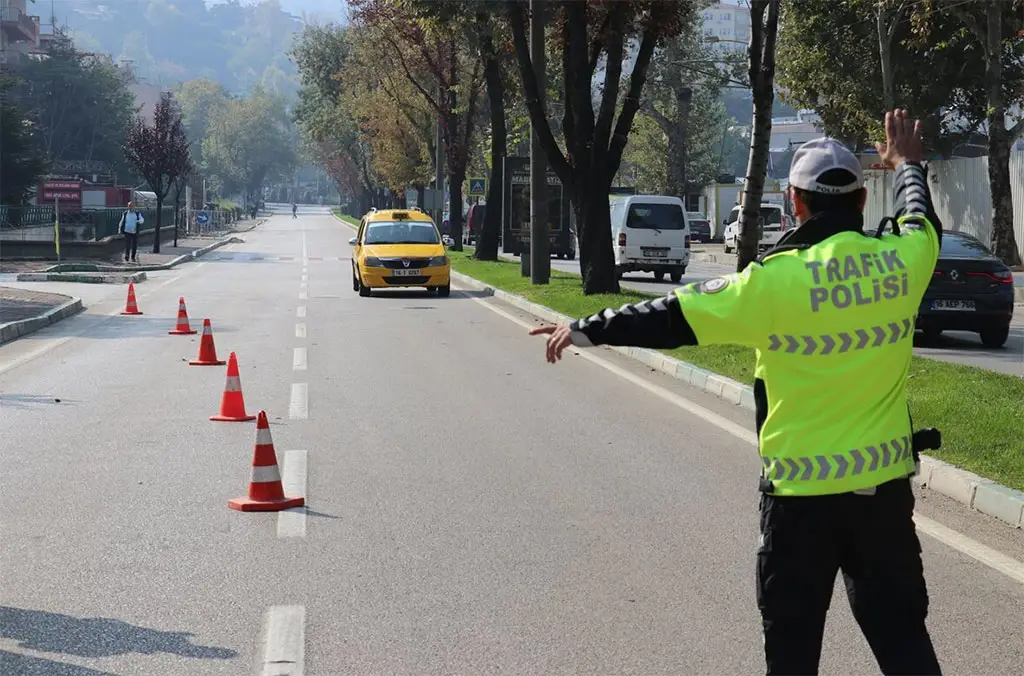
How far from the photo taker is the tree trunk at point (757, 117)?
799 inches

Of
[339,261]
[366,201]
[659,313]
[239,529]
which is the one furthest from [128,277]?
[366,201]

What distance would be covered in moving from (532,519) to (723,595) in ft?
5.82

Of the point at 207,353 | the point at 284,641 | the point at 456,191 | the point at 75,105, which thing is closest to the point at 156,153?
the point at 456,191

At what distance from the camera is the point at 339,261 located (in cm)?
4797

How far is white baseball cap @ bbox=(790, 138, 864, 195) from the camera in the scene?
3920 millimetres

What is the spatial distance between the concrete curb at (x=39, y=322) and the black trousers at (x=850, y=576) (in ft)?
55.6

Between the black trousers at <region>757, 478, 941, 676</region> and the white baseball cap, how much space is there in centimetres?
79

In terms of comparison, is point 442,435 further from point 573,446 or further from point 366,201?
point 366,201

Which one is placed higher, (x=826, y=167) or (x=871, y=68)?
(x=871, y=68)

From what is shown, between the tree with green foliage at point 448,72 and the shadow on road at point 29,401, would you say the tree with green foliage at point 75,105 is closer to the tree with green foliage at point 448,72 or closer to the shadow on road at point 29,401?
the tree with green foliage at point 448,72

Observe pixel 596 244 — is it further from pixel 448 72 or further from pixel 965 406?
pixel 448 72

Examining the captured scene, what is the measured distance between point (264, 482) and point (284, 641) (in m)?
2.72

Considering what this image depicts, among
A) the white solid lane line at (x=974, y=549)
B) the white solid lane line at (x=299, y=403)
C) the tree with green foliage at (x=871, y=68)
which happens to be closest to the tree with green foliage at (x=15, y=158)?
the tree with green foliage at (x=871, y=68)

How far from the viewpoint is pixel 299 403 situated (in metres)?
12.7
